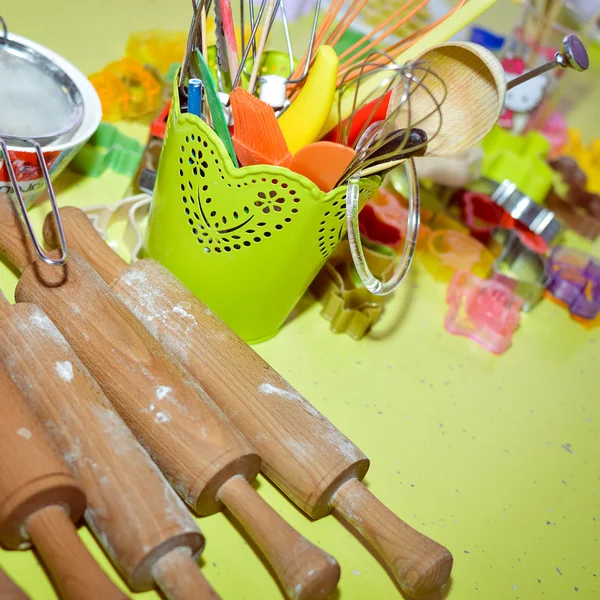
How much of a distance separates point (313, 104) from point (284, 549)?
255 mm

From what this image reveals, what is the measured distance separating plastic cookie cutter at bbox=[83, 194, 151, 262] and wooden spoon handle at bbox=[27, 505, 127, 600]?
241mm

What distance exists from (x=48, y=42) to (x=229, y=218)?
0.36 metres

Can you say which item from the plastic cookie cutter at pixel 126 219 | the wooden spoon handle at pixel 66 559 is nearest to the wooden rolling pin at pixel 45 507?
the wooden spoon handle at pixel 66 559

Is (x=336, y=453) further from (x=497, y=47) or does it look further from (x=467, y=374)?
(x=497, y=47)

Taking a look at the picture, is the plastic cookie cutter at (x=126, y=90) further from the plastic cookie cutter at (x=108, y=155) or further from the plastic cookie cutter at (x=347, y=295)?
the plastic cookie cutter at (x=347, y=295)

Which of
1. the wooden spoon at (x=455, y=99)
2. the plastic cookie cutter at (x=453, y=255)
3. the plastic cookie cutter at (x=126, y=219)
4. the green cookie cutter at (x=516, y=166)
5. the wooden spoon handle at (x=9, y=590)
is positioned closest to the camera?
the wooden spoon handle at (x=9, y=590)

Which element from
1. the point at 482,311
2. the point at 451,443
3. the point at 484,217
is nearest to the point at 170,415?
the point at 451,443

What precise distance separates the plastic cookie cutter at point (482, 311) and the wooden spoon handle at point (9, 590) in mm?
390

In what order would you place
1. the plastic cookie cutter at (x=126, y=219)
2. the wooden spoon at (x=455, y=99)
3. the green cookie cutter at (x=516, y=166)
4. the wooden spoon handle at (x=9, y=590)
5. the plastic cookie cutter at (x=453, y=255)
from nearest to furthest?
the wooden spoon handle at (x=9, y=590), the wooden spoon at (x=455, y=99), the plastic cookie cutter at (x=126, y=219), the plastic cookie cutter at (x=453, y=255), the green cookie cutter at (x=516, y=166)

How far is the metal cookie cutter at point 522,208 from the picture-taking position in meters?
0.68

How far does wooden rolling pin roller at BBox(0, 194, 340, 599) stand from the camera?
35cm

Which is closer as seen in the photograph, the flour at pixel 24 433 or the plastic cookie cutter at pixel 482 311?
the flour at pixel 24 433

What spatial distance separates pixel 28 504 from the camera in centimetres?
32

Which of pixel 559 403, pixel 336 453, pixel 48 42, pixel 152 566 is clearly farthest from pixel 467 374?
pixel 48 42
